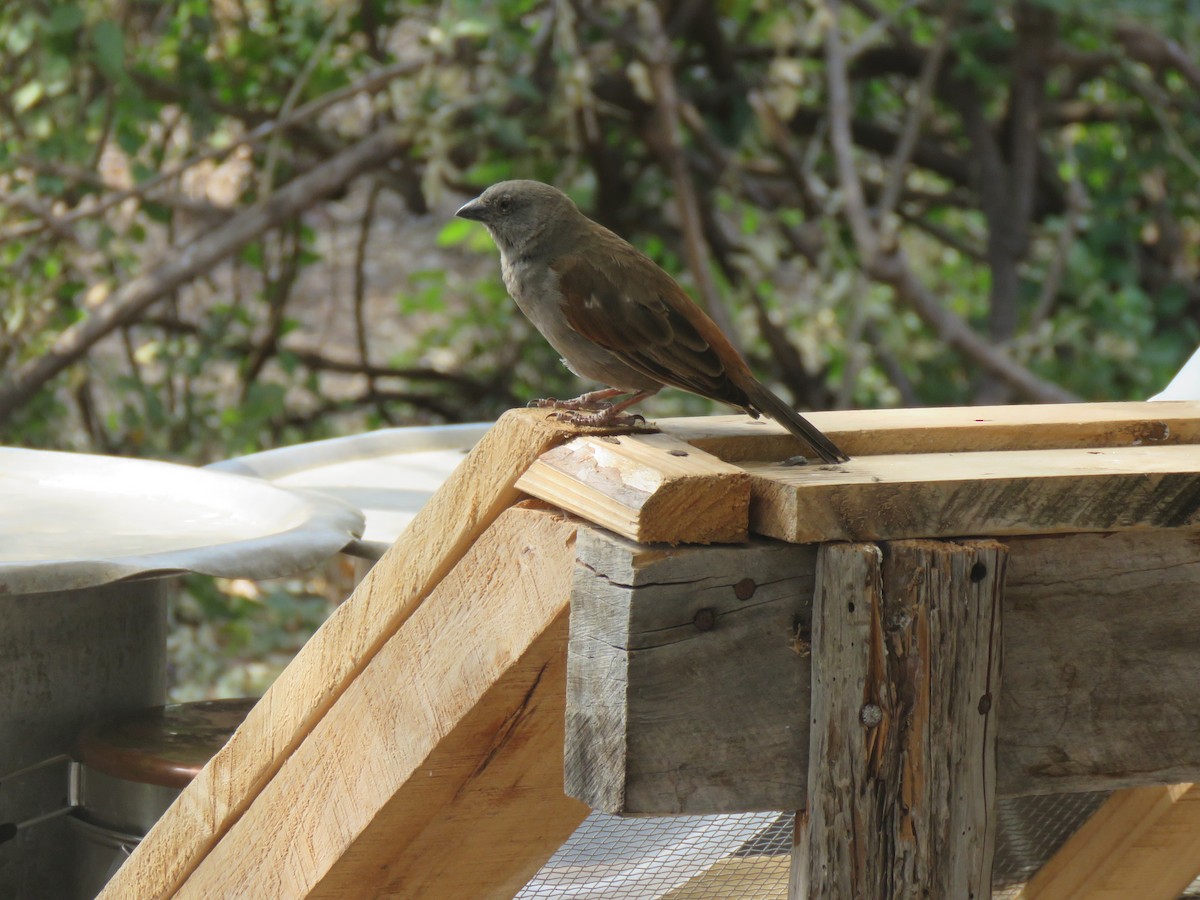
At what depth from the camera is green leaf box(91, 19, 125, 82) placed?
500 centimetres

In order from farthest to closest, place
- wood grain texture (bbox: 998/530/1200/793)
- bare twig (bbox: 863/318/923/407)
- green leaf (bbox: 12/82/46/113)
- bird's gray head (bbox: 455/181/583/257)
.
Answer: bare twig (bbox: 863/318/923/407) → green leaf (bbox: 12/82/46/113) → bird's gray head (bbox: 455/181/583/257) → wood grain texture (bbox: 998/530/1200/793)

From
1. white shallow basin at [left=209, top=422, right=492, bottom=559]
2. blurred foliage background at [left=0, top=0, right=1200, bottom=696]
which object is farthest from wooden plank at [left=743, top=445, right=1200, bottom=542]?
blurred foliage background at [left=0, top=0, right=1200, bottom=696]

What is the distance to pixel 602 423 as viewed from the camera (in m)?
1.53

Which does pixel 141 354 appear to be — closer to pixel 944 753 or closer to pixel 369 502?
pixel 369 502

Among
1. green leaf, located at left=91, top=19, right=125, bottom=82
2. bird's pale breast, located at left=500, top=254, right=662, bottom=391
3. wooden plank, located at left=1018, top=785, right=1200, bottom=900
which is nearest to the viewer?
wooden plank, located at left=1018, top=785, right=1200, bottom=900

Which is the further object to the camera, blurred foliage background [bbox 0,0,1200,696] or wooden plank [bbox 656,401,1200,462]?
blurred foliage background [bbox 0,0,1200,696]

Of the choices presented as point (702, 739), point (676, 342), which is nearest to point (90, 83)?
point (676, 342)

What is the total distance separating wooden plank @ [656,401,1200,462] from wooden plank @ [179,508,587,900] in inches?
9.5

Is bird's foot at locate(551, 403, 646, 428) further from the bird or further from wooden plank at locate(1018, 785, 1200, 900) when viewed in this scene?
wooden plank at locate(1018, 785, 1200, 900)

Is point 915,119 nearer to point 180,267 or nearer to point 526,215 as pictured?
point 180,267

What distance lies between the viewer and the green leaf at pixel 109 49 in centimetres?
500

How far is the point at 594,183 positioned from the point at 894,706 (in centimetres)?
533

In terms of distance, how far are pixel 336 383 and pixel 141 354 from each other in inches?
66.1

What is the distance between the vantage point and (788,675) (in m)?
1.22
